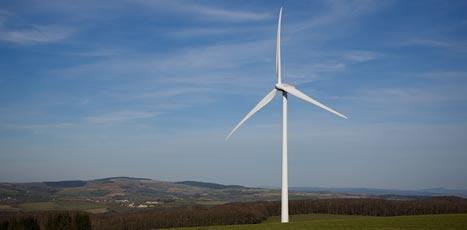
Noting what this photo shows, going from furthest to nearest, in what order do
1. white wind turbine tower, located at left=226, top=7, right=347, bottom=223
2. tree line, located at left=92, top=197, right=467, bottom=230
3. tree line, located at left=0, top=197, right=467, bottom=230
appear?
tree line, located at left=92, top=197, right=467, bottom=230 → tree line, located at left=0, top=197, right=467, bottom=230 → white wind turbine tower, located at left=226, top=7, right=347, bottom=223

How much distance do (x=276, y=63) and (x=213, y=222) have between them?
180 ft

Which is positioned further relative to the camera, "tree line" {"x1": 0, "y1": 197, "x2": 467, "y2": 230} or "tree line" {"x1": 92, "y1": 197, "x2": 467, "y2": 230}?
"tree line" {"x1": 92, "y1": 197, "x2": 467, "y2": 230}

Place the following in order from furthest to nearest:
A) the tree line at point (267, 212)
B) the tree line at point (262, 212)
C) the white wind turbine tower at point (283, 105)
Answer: the tree line at point (267, 212) < the tree line at point (262, 212) < the white wind turbine tower at point (283, 105)

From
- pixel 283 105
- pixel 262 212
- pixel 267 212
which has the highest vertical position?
pixel 283 105

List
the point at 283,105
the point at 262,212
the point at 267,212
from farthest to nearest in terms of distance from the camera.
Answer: the point at 267,212
the point at 262,212
the point at 283,105

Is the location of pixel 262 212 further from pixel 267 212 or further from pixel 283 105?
pixel 283 105

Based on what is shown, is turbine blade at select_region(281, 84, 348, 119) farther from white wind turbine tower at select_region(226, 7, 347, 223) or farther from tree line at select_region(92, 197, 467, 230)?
tree line at select_region(92, 197, 467, 230)

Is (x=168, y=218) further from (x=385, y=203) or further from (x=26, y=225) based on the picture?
(x=385, y=203)

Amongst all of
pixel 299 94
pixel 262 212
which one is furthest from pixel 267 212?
pixel 299 94

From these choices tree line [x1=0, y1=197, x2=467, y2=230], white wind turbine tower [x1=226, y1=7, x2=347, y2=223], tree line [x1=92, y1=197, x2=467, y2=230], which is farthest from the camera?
tree line [x1=92, y1=197, x2=467, y2=230]

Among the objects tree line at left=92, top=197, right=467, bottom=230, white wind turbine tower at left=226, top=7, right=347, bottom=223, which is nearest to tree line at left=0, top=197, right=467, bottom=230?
tree line at left=92, top=197, right=467, bottom=230

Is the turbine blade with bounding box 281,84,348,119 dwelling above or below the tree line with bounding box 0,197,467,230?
above

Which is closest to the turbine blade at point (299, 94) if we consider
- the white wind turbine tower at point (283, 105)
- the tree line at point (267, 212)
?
the white wind turbine tower at point (283, 105)

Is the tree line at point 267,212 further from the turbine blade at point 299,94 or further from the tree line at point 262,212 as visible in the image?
the turbine blade at point 299,94
